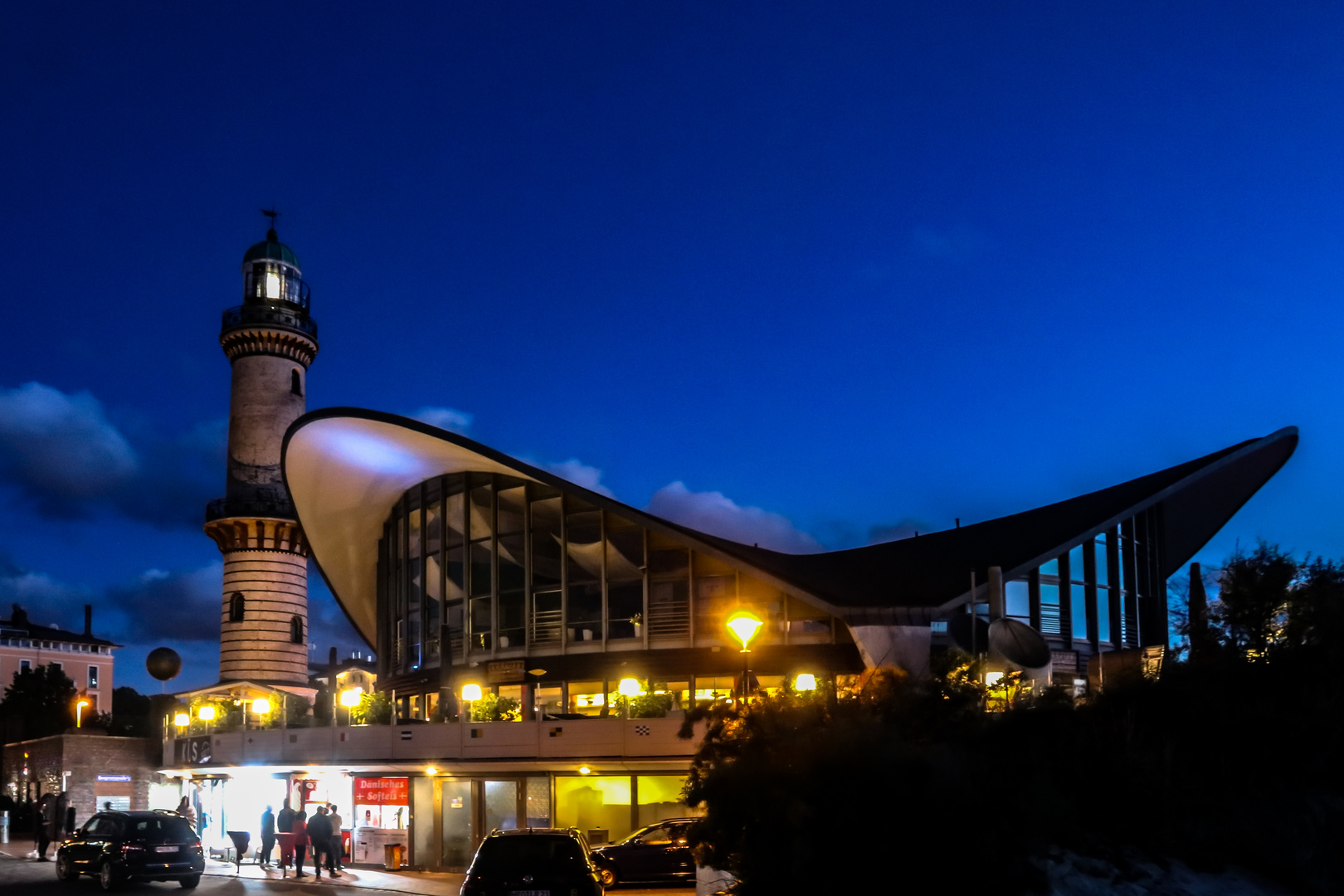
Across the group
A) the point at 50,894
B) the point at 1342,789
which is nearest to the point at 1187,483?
the point at 1342,789

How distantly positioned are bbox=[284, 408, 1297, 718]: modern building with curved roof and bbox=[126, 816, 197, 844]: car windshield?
852cm

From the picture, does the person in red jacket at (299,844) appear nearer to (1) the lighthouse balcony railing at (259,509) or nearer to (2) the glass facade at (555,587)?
(2) the glass facade at (555,587)

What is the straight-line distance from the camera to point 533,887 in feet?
47.5

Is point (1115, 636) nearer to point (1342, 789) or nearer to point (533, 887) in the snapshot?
point (1342, 789)

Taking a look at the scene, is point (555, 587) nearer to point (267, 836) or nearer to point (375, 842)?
point (375, 842)

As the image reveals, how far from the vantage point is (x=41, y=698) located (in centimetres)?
7856

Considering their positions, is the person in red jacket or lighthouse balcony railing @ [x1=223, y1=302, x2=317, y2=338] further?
lighthouse balcony railing @ [x1=223, y1=302, x2=317, y2=338]

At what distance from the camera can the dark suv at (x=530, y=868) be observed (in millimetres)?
14484

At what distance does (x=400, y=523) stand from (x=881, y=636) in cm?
1691

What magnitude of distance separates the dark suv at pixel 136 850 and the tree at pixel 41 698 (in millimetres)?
53255

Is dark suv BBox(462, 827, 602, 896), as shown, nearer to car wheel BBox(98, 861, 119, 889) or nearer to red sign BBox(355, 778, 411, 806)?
car wheel BBox(98, 861, 119, 889)

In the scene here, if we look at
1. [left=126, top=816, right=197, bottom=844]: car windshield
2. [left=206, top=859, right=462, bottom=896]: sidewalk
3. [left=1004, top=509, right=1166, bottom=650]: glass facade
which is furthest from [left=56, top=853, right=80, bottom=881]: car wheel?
[left=1004, top=509, right=1166, bottom=650]: glass facade

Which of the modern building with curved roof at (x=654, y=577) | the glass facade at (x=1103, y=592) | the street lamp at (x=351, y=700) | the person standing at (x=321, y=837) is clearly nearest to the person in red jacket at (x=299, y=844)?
the person standing at (x=321, y=837)

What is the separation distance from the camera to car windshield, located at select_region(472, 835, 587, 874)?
14695 millimetres
